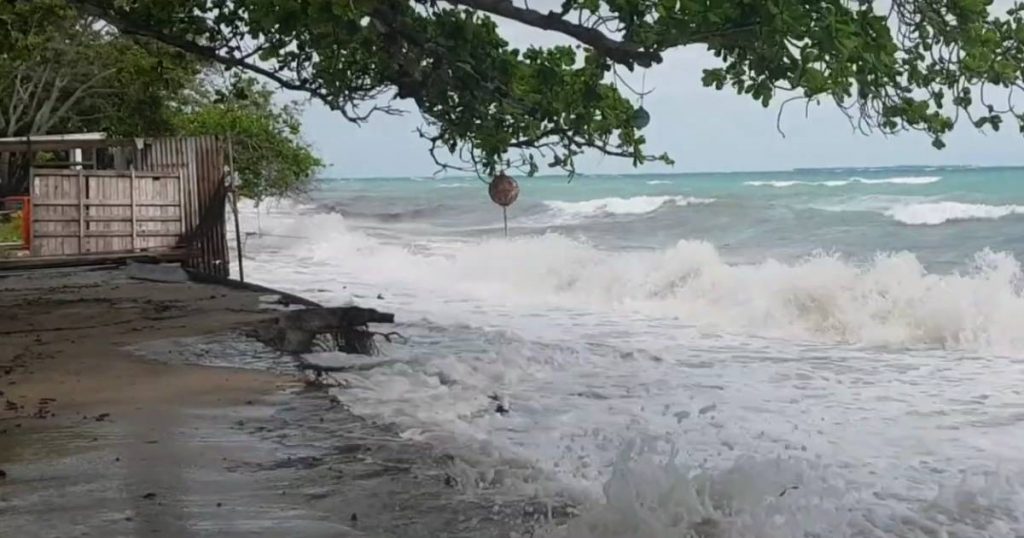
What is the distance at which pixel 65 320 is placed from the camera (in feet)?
32.9

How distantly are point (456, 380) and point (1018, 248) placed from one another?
1880 centimetres

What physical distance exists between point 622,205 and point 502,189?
3462 cm

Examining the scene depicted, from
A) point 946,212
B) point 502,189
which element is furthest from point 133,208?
point 946,212

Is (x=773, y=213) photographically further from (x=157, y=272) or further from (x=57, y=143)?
(x=157, y=272)

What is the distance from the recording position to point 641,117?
4.94m

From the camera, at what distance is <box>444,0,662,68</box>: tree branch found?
15.4 ft

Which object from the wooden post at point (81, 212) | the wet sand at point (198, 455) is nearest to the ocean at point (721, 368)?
the wet sand at point (198, 455)

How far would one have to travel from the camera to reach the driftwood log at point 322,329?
8.74 meters

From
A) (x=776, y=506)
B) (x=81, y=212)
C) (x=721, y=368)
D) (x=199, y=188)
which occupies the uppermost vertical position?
(x=199, y=188)

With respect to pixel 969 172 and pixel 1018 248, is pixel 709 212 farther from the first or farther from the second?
pixel 969 172

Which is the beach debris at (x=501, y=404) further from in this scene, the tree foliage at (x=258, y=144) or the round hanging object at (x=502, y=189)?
the tree foliage at (x=258, y=144)

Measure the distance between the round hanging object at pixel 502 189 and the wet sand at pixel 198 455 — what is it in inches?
58.9

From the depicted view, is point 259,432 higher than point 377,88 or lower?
lower

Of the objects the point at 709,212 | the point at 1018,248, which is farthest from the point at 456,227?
the point at 1018,248
